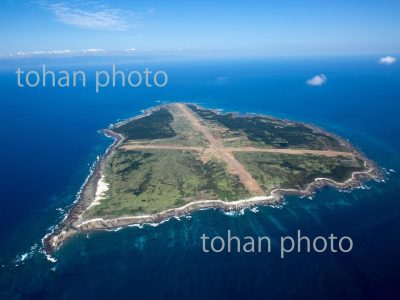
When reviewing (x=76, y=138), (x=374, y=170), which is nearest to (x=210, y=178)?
(x=374, y=170)

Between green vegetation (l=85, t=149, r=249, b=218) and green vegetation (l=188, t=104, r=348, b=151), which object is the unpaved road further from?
green vegetation (l=188, t=104, r=348, b=151)

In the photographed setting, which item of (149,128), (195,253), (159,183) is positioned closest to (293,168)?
(159,183)

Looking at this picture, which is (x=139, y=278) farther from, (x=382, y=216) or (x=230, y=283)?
(x=382, y=216)

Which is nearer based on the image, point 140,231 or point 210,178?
point 140,231

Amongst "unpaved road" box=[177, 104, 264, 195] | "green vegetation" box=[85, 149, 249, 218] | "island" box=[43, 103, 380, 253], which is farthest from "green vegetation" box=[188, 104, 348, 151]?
"green vegetation" box=[85, 149, 249, 218]

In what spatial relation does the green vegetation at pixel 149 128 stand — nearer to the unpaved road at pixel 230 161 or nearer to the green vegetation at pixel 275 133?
the unpaved road at pixel 230 161

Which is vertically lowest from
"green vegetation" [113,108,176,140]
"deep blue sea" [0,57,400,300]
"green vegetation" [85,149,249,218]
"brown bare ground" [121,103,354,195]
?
"deep blue sea" [0,57,400,300]
